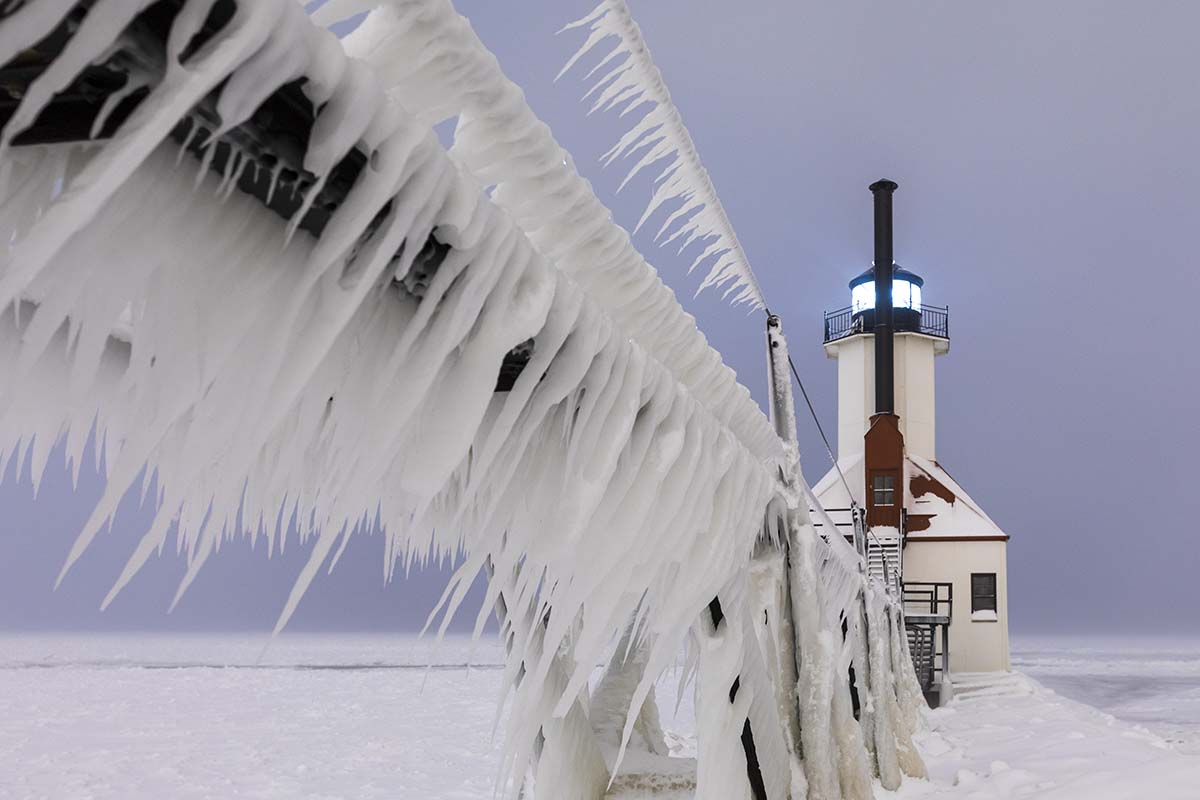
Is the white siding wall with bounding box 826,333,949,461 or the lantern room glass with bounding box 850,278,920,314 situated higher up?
the lantern room glass with bounding box 850,278,920,314

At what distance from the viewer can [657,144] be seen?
7.57ft

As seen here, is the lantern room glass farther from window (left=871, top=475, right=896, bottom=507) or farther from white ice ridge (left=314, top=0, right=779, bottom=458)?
white ice ridge (left=314, top=0, right=779, bottom=458)

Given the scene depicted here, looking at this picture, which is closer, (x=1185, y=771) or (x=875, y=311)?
(x=1185, y=771)

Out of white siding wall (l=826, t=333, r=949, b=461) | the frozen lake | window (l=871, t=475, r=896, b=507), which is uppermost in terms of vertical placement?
white siding wall (l=826, t=333, r=949, b=461)

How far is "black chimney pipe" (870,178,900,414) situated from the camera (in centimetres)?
2659

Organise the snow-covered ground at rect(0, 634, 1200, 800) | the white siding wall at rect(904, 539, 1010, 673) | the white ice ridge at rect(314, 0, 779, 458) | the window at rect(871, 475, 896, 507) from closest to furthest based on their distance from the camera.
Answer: the white ice ridge at rect(314, 0, 779, 458) < the snow-covered ground at rect(0, 634, 1200, 800) < the white siding wall at rect(904, 539, 1010, 673) < the window at rect(871, 475, 896, 507)

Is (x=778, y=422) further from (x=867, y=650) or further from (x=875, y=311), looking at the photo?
(x=875, y=311)

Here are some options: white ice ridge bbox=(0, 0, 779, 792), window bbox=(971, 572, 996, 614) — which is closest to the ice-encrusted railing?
white ice ridge bbox=(0, 0, 779, 792)

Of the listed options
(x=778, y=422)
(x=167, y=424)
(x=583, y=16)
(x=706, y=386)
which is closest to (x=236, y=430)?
(x=167, y=424)

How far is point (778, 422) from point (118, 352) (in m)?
3.29

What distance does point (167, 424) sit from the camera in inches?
44.6

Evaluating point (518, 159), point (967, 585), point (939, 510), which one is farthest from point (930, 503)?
point (518, 159)

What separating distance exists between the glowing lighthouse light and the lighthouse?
0.92 m

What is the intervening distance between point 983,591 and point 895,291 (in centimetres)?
1064
